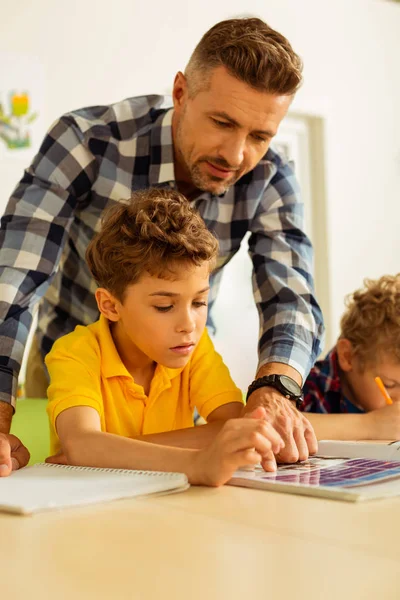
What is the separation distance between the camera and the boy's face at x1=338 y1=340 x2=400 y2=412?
1.81 m

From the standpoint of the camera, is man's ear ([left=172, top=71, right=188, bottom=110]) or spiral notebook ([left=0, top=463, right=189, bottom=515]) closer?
spiral notebook ([left=0, top=463, right=189, bottom=515])

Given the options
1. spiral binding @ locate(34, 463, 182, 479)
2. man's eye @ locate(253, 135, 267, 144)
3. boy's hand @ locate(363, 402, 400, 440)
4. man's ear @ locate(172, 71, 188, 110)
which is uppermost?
man's ear @ locate(172, 71, 188, 110)

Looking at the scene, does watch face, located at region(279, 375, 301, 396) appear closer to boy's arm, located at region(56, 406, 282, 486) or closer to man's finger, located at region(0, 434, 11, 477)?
boy's arm, located at region(56, 406, 282, 486)

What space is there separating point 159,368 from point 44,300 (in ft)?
2.49

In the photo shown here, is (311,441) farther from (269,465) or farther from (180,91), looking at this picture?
(180,91)

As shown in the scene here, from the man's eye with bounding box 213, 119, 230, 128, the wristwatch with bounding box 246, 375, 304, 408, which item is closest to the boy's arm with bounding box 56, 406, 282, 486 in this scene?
the wristwatch with bounding box 246, 375, 304, 408

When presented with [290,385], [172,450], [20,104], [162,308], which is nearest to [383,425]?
[290,385]

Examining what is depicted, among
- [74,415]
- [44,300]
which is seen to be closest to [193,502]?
[74,415]

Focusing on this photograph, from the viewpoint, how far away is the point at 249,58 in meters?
1.49

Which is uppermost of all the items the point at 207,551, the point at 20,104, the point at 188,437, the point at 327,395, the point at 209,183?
the point at 20,104

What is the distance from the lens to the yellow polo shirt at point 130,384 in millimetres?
1312

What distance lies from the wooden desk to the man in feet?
1.45

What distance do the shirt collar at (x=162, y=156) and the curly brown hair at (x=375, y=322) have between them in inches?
22.0

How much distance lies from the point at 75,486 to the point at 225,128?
824mm
